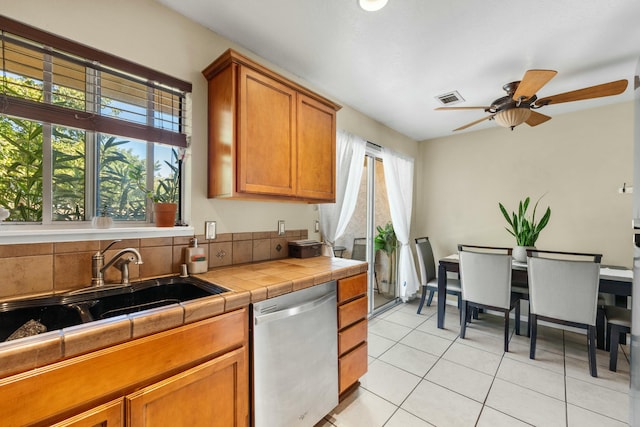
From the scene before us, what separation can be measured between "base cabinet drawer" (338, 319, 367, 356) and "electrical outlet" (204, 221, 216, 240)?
3.46 feet

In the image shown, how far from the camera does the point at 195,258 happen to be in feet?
5.19

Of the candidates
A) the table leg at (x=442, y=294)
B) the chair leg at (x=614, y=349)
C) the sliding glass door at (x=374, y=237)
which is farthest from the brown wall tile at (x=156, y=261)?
the chair leg at (x=614, y=349)

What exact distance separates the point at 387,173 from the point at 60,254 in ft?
10.5

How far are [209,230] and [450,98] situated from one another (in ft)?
8.56

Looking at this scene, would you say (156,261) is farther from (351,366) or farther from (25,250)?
(351,366)

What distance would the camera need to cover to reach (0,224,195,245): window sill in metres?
1.11

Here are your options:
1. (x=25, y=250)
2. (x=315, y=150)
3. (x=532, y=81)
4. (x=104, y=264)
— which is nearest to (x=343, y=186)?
(x=315, y=150)

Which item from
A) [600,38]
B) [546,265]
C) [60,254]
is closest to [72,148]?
[60,254]

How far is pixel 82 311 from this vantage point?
1.12 metres

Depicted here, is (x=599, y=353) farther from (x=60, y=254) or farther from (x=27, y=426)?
(x=60, y=254)

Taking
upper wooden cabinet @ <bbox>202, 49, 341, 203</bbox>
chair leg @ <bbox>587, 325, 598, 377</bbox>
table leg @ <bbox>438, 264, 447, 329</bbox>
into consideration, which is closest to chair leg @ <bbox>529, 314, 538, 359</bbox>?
chair leg @ <bbox>587, 325, 598, 377</bbox>

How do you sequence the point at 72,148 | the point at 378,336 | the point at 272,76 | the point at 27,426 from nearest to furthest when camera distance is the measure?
the point at 27,426
the point at 72,148
the point at 272,76
the point at 378,336

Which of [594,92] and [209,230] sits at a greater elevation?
[594,92]

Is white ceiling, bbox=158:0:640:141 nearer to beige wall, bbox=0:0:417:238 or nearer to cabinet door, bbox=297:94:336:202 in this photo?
beige wall, bbox=0:0:417:238
